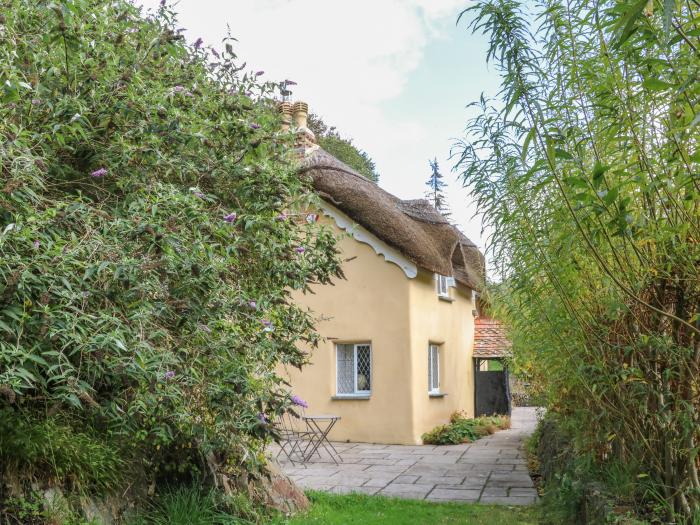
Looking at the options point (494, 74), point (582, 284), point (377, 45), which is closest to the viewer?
point (494, 74)

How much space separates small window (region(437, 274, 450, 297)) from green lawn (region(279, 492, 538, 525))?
8727 mm

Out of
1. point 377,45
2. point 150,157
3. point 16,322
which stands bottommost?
point 16,322

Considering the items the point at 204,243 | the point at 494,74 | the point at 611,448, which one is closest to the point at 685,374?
the point at 611,448

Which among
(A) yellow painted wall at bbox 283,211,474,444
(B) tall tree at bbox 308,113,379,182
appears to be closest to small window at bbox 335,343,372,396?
(A) yellow painted wall at bbox 283,211,474,444

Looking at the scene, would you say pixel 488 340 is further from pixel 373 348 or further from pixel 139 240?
pixel 139 240

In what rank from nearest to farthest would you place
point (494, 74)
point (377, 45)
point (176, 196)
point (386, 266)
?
point (494, 74) → point (176, 196) → point (377, 45) → point (386, 266)

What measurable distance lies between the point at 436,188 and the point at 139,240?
1819 inches

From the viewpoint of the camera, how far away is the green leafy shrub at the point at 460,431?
13461 mm

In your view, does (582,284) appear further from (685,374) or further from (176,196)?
(176,196)

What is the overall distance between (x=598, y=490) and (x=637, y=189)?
6.48ft

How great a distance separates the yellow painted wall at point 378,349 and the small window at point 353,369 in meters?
0.19

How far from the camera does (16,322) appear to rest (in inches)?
141

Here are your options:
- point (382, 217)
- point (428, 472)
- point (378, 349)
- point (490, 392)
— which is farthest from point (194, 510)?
Answer: point (490, 392)

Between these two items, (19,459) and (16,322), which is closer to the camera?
(16,322)
